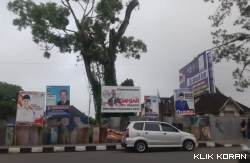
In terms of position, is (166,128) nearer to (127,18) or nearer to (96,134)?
(96,134)

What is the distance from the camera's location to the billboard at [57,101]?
21.8m

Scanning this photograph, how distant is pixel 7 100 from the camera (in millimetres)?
51312

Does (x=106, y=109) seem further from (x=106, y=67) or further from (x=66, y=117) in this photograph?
(x=106, y=67)

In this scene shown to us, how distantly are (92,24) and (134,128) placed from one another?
53.6 feet

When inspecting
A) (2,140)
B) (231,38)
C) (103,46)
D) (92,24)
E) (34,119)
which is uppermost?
(92,24)

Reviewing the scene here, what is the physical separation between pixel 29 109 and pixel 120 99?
651 cm

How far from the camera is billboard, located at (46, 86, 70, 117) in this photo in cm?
2180

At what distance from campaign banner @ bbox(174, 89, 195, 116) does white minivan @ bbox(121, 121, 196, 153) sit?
26.1 ft

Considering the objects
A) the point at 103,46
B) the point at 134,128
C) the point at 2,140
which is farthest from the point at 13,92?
the point at 134,128

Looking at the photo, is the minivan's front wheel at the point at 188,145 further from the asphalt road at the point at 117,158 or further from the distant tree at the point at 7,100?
the distant tree at the point at 7,100

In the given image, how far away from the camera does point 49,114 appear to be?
21.7 meters

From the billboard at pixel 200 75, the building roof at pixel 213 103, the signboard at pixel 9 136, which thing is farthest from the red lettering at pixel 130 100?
the building roof at pixel 213 103

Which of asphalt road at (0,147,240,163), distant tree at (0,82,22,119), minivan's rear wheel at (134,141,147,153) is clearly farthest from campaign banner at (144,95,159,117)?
distant tree at (0,82,22,119)

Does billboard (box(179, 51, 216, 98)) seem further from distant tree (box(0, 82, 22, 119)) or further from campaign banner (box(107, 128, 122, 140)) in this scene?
distant tree (box(0, 82, 22, 119))
